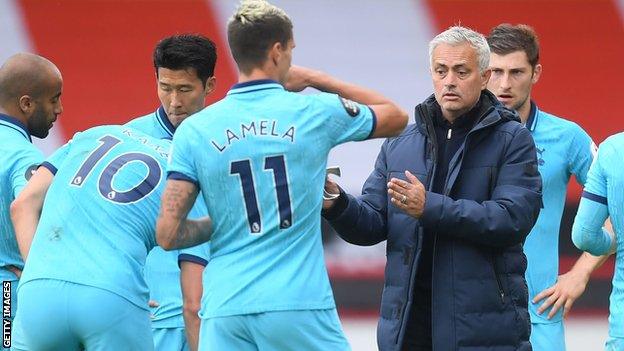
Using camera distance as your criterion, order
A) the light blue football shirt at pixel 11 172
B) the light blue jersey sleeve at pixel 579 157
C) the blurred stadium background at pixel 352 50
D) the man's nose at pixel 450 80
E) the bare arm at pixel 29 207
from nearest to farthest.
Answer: the bare arm at pixel 29 207, the man's nose at pixel 450 80, the light blue football shirt at pixel 11 172, the light blue jersey sleeve at pixel 579 157, the blurred stadium background at pixel 352 50

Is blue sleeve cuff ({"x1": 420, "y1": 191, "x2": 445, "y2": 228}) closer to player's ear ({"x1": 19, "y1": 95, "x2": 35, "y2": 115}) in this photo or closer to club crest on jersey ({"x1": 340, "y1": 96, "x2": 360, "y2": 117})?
club crest on jersey ({"x1": 340, "y1": 96, "x2": 360, "y2": 117})

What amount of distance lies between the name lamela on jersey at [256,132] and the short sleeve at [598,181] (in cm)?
155

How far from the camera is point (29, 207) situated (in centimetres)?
516

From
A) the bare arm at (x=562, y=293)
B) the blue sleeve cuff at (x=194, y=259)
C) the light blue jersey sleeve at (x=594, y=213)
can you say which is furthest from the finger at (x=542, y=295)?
the blue sleeve cuff at (x=194, y=259)

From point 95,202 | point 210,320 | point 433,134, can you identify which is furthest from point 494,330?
point 95,202

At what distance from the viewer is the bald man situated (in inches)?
219

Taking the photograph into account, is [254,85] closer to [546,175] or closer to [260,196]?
[260,196]

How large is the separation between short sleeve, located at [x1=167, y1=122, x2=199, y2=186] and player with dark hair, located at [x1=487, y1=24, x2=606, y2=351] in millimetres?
Answer: 2156

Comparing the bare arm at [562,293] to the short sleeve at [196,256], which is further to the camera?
the bare arm at [562,293]

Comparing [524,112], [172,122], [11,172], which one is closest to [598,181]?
[524,112]

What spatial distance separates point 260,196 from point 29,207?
3.59ft

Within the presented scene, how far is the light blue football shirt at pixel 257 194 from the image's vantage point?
450 cm

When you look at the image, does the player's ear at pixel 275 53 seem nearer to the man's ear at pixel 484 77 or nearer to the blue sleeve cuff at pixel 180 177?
the blue sleeve cuff at pixel 180 177

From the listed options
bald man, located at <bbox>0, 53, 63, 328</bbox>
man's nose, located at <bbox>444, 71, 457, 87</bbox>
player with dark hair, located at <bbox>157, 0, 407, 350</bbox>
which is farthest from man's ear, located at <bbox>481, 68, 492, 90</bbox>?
bald man, located at <bbox>0, 53, 63, 328</bbox>
